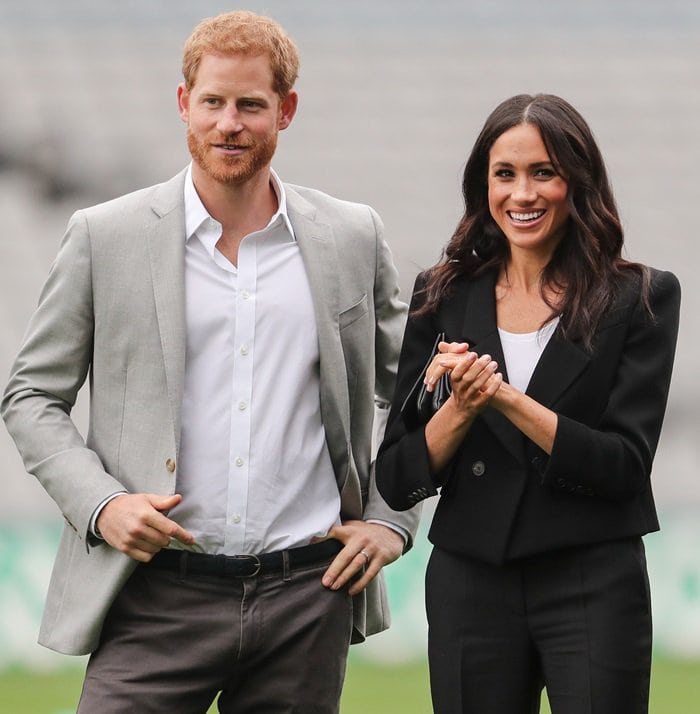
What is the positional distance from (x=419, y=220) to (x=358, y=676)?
1.91 meters

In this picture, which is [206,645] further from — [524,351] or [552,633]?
[524,351]

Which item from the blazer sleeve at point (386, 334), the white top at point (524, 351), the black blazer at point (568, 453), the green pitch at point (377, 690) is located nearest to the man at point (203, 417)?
the blazer sleeve at point (386, 334)

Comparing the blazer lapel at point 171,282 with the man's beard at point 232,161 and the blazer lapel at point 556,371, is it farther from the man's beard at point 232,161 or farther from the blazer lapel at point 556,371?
the blazer lapel at point 556,371

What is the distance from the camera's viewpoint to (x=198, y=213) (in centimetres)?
287

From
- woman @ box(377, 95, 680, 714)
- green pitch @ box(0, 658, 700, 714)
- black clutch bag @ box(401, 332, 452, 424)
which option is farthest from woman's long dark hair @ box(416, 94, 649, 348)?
green pitch @ box(0, 658, 700, 714)

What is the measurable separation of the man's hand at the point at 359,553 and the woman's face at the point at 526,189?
2.09ft

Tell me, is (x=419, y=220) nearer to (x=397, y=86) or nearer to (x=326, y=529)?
(x=397, y=86)

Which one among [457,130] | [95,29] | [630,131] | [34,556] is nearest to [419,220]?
[457,130]

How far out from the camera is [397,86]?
6.54 metres

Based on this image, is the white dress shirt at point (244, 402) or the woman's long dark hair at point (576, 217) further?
the white dress shirt at point (244, 402)

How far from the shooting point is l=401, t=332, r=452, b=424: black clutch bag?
2.69 m

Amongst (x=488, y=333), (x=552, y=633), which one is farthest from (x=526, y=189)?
(x=552, y=633)

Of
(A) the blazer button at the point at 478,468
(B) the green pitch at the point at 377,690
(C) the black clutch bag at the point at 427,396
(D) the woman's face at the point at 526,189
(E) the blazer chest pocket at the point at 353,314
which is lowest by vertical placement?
(B) the green pitch at the point at 377,690

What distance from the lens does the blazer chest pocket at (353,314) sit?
2932mm
